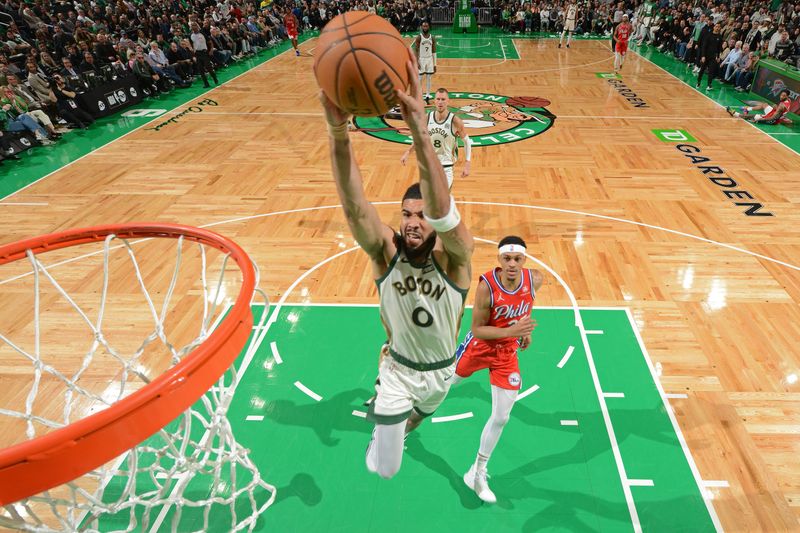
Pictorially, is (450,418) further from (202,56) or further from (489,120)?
(202,56)

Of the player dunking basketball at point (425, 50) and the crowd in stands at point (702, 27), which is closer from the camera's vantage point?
the player dunking basketball at point (425, 50)

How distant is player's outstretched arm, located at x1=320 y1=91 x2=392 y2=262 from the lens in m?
2.30

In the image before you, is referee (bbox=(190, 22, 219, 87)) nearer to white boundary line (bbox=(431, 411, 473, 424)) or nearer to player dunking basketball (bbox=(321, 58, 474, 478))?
white boundary line (bbox=(431, 411, 473, 424))

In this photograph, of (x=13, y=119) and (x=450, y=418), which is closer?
(x=450, y=418)

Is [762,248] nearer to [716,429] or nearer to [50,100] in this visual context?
[716,429]

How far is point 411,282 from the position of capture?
2955 mm

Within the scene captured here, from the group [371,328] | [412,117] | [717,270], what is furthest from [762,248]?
[412,117]

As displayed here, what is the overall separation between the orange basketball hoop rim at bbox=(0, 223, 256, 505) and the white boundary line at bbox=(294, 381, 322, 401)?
7.39 feet

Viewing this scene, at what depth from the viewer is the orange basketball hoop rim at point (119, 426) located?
1.81 metres

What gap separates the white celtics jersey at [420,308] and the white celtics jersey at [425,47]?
11.3 metres

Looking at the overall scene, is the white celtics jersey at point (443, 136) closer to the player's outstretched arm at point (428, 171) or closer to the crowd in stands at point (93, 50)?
the player's outstretched arm at point (428, 171)

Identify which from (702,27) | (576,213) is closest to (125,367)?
(576,213)

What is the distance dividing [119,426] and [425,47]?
12.7m

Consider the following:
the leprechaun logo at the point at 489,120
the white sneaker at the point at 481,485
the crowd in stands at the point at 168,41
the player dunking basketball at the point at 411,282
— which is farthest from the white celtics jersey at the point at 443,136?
the crowd in stands at the point at 168,41
